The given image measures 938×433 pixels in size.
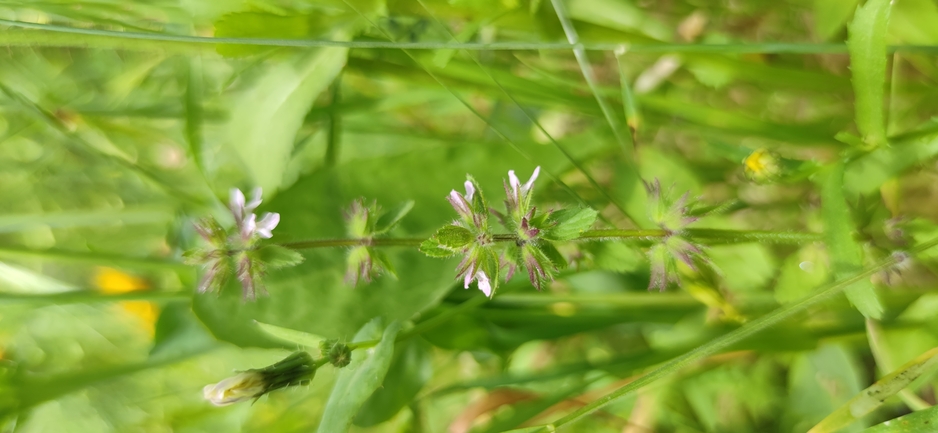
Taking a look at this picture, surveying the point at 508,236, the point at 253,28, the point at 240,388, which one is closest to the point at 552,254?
the point at 508,236

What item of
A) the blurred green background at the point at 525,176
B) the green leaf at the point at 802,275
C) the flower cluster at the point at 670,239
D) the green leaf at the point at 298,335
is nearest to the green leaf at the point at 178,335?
the blurred green background at the point at 525,176

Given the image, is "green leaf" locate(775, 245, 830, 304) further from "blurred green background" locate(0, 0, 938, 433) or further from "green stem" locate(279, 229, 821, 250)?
"green stem" locate(279, 229, 821, 250)

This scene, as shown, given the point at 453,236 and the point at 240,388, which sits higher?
the point at 453,236

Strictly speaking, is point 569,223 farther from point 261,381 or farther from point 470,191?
point 261,381

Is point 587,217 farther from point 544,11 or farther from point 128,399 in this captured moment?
point 128,399

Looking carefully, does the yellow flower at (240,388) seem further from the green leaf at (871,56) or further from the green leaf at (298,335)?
the green leaf at (871,56)

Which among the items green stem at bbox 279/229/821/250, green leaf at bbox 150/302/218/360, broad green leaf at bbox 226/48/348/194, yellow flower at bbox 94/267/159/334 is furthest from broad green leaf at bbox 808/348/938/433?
yellow flower at bbox 94/267/159/334
